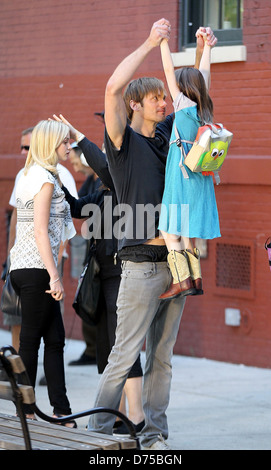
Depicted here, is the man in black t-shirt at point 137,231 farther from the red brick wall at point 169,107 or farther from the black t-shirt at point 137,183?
the red brick wall at point 169,107

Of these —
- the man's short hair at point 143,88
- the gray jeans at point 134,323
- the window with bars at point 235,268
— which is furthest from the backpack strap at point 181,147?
the window with bars at point 235,268

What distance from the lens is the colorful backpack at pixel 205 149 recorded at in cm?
480

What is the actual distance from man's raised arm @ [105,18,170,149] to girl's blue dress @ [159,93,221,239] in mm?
324

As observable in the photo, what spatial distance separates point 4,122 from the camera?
10312 millimetres

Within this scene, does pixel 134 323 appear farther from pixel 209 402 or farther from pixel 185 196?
pixel 209 402

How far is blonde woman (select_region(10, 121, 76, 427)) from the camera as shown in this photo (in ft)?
18.2

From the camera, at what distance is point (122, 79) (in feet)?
15.3

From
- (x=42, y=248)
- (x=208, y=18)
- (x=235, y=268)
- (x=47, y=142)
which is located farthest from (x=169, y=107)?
(x=42, y=248)

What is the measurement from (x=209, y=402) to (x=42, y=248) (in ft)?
7.05

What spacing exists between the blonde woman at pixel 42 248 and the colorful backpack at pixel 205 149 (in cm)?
102

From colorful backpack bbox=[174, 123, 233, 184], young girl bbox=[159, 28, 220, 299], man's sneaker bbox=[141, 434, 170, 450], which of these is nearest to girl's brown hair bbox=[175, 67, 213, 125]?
young girl bbox=[159, 28, 220, 299]
